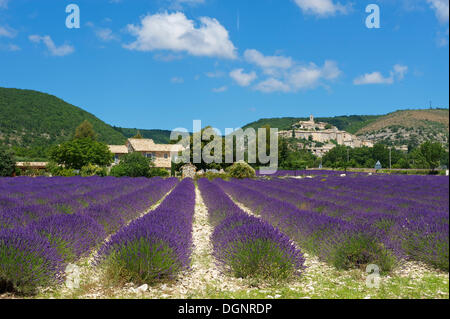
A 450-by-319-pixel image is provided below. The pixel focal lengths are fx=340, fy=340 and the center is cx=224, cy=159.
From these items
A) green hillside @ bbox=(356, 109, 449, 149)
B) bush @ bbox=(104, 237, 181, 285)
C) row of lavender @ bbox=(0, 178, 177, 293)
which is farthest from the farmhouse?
bush @ bbox=(104, 237, 181, 285)

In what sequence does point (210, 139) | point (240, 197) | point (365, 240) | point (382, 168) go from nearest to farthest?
point (382, 168) → point (365, 240) → point (240, 197) → point (210, 139)

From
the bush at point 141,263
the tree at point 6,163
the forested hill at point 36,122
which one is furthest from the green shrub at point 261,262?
the forested hill at point 36,122

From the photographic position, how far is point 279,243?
3.95 metres

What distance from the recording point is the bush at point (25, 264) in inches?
131

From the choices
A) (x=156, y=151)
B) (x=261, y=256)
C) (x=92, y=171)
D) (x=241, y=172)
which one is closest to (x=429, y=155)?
(x=261, y=256)

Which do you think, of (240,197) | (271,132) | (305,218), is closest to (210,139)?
(271,132)

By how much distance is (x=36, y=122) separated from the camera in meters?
64.5

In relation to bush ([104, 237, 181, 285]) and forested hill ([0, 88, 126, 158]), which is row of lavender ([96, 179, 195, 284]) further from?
forested hill ([0, 88, 126, 158])

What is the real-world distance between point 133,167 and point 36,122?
4670cm

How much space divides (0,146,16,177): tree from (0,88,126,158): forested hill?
84.7ft

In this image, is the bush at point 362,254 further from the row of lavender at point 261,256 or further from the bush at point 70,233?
the bush at point 70,233
